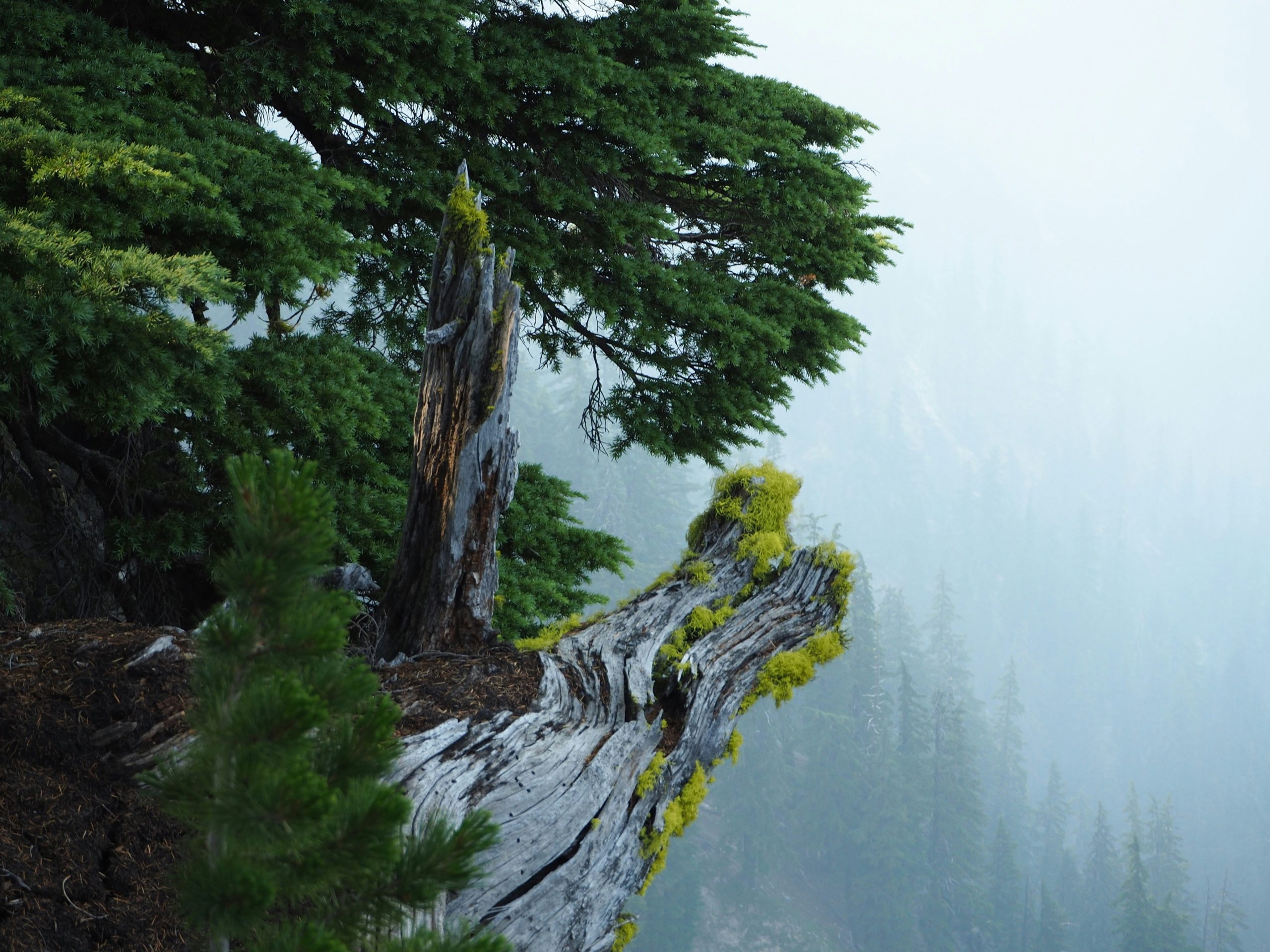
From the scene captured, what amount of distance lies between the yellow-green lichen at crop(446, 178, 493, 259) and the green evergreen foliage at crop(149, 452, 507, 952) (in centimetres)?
309

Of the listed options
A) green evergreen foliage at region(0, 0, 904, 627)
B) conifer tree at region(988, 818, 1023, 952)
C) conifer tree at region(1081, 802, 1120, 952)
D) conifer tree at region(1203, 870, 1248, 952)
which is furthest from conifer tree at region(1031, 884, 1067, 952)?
green evergreen foliage at region(0, 0, 904, 627)

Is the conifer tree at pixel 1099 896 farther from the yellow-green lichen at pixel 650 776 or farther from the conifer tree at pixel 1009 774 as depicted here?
the yellow-green lichen at pixel 650 776

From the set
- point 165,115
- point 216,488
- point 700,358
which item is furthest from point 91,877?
point 700,358

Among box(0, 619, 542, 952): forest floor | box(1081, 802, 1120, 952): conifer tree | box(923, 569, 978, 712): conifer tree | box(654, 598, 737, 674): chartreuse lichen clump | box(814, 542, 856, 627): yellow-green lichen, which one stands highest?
box(923, 569, 978, 712): conifer tree

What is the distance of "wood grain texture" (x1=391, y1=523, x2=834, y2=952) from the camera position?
10.7ft

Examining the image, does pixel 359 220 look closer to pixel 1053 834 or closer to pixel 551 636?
pixel 551 636

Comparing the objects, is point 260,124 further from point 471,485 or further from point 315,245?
point 471,485

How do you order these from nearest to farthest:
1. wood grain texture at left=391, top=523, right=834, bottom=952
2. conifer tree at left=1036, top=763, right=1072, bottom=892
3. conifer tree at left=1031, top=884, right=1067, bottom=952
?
wood grain texture at left=391, top=523, right=834, bottom=952 → conifer tree at left=1031, top=884, right=1067, bottom=952 → conifer tree at left=1036, top=763, right=1072, bottom=892

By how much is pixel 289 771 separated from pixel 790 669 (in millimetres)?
3899

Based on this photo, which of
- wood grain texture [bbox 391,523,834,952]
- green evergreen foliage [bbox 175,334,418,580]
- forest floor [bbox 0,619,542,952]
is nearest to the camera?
forest floor [bbox 0,619,542,952]

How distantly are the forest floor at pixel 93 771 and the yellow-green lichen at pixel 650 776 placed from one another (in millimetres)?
600

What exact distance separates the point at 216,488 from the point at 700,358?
3.64m

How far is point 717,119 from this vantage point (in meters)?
7.01

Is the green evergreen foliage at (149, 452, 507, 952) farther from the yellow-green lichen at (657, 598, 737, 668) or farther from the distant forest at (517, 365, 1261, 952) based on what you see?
the distant forest at (517, 365, 1261, 952)
